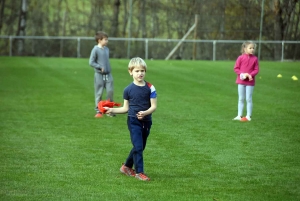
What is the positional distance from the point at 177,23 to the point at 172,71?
1626 cm

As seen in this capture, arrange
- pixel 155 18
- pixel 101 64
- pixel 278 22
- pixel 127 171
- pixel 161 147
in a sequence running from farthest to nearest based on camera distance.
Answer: pixel 155 18 < pixel 278 22 < pixel 101 64 < pixel 161 147 < pixel 127 171

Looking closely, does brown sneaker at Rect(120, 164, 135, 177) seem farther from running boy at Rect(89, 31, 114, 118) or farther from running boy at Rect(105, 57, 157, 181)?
running boy at Rect(89, 31, 114, 118)

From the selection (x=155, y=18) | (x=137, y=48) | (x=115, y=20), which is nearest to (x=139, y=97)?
(x=137, y=48)

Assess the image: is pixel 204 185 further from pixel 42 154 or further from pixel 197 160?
pixel 42 154

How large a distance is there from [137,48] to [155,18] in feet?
15.8

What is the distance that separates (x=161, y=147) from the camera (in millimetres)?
11836

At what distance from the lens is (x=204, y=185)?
8.87 m

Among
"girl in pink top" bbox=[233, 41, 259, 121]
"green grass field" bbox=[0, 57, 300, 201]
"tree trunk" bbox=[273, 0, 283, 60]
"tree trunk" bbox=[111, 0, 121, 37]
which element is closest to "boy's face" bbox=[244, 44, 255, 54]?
"girl in pink top" bbox=[233, 41, 259, 121]

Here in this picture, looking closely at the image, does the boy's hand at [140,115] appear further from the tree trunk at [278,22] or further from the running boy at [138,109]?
the tree trunk at [278,22]

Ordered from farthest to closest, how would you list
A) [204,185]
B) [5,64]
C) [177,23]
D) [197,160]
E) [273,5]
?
[177,23] < [273,5] < [5,64] < [197,160] < [204,185]

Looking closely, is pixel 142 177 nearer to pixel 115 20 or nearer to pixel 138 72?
pixel 138 72

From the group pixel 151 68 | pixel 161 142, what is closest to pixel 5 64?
pixel 151 68

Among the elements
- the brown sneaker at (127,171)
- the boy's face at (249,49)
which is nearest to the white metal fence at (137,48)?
the boy's face at (249,49)

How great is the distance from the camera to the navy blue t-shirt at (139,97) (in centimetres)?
930
